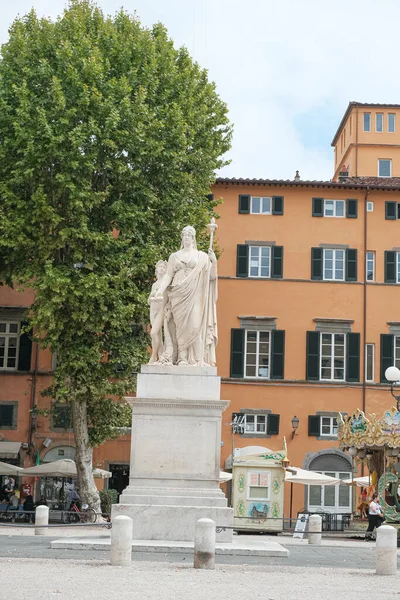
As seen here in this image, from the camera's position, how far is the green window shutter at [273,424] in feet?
154

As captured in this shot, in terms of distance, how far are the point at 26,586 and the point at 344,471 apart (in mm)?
35324

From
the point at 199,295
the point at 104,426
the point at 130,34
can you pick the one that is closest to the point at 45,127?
the point at 130,34

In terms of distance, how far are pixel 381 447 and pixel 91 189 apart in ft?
39.6

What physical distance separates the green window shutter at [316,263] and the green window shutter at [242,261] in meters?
2.88

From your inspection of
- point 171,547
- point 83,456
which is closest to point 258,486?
point 83,456

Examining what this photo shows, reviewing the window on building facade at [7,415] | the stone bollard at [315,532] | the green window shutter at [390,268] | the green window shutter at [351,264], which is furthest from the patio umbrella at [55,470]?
the green window shutter at [390,268]

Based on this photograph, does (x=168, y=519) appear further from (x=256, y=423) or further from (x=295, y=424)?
(x=256, y=423)

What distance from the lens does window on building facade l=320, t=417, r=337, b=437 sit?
47.3 m

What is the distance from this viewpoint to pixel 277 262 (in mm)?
48906

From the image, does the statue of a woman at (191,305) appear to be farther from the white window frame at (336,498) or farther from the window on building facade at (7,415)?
the white window frame at (336,498)

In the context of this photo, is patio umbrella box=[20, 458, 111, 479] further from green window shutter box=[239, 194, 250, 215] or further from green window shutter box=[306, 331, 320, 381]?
green window shutter box=[239, 194, 250, 215]

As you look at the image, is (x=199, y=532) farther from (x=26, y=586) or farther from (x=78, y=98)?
(x=78, y=98)

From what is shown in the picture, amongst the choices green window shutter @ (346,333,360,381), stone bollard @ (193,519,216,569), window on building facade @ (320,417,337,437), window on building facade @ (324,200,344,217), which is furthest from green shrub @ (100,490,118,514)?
stone bollard @ (193,519,216,569)

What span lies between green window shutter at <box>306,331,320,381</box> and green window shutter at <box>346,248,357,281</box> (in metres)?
3.02
